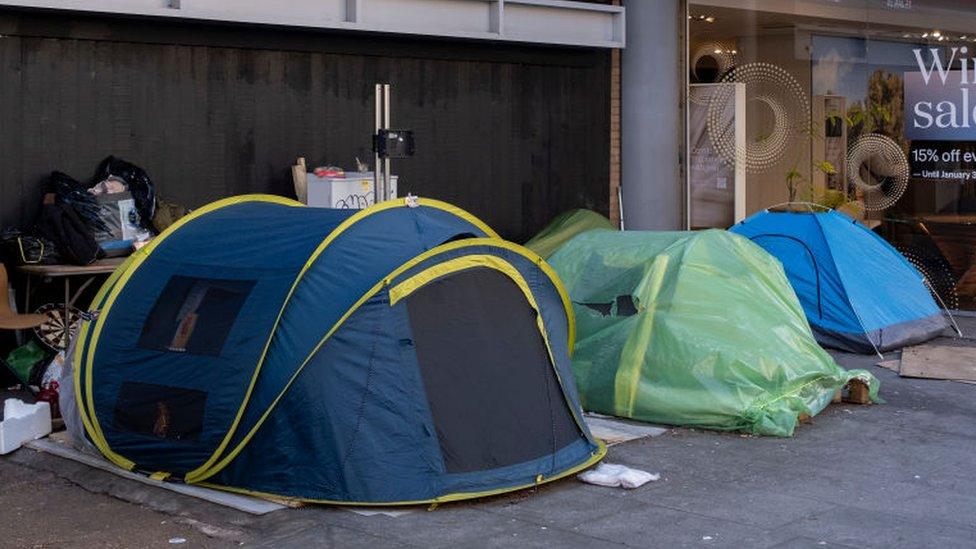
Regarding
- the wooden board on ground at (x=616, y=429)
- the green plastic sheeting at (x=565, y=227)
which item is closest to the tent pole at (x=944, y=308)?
the green plastic sheeting at (x=565, y=227)

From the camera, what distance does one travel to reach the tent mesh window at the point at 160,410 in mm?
7797

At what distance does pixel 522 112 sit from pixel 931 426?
6404mm

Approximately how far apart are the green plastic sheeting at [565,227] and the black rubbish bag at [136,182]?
4303 mm

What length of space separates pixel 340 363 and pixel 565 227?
7.34 meters

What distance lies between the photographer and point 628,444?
29.6 ft

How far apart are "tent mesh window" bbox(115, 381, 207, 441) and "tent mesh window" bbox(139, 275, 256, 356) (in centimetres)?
24

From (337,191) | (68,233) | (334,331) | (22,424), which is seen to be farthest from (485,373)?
(337,191)

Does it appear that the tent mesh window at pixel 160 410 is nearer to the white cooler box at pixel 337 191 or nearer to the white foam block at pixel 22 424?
the white foam block at pixel 22 424

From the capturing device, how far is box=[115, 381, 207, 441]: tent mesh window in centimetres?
780

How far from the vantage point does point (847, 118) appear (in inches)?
622

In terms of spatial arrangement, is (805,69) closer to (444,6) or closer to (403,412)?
(444,6)

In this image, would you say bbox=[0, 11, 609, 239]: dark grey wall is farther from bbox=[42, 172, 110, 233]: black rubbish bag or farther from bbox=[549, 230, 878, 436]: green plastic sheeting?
bbox=[549, 230, 878, 436]: green plastic sheeting

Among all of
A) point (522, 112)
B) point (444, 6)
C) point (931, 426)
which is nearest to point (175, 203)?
point (444, 6)

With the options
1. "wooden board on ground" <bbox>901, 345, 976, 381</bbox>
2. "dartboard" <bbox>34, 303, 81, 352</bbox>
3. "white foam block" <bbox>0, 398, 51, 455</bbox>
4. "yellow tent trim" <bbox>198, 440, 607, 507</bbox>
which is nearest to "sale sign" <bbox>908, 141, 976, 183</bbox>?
"wooden board on ground" <bbox>901, 345, 976, 381</bbox>
